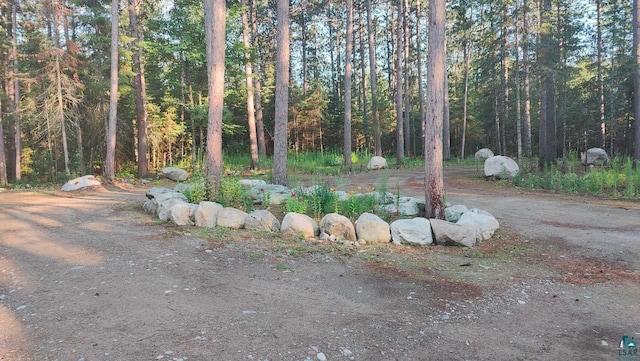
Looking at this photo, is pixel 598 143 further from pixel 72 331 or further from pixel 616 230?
pixel 72 331

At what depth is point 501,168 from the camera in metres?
13.5

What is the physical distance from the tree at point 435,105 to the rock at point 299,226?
7.05 ft

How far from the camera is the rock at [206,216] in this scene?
6.28m

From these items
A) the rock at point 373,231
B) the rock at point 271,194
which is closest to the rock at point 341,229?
the rock at point 373,231

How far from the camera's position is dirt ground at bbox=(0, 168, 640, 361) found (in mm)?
2709

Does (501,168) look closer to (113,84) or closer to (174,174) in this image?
(174,174)

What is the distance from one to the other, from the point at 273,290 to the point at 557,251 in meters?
4.27

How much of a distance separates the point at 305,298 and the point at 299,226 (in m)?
2.38

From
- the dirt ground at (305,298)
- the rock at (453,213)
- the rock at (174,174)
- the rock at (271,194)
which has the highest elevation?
the rock at (174,174)

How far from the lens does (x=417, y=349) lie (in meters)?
2.74

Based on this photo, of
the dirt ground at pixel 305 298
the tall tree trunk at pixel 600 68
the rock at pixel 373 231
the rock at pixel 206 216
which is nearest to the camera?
the dirt ground at pixel 305 298

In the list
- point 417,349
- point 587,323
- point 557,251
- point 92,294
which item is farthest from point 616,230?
point 92,294

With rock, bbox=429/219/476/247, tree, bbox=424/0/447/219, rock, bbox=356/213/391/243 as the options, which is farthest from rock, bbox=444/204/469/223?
rock, bbox=356/213/391/243

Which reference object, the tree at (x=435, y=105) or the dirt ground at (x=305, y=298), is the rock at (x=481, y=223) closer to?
the dirt ground at (x=305, y=298)
